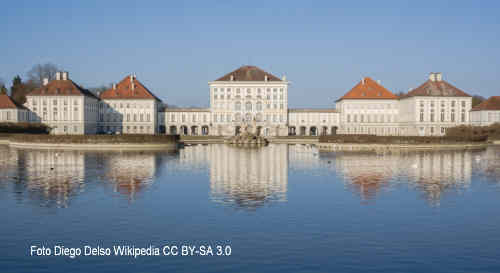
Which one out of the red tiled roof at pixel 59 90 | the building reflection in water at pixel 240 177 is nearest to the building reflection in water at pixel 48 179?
the building reflection in water at pixel 240 177

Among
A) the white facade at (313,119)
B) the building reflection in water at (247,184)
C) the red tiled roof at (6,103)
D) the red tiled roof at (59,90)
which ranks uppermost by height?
the red tiled roof at (59,90)

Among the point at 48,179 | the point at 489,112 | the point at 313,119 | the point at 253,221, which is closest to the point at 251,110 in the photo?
the point at 313,119

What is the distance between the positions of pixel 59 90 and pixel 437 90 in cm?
7091

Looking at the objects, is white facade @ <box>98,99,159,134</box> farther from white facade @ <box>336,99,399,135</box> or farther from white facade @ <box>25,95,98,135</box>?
white facade @ <box>336,99,399,135</box>

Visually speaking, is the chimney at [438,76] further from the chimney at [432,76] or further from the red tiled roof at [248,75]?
the red tiled roof at [248,75]

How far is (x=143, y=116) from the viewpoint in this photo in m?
102

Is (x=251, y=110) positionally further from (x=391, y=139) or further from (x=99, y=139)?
(x=99, y=139)

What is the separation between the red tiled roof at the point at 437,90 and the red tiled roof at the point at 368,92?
6.45m

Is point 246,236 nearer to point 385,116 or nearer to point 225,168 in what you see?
point 225,168

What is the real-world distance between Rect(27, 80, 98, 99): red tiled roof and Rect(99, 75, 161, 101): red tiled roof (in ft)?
26.7

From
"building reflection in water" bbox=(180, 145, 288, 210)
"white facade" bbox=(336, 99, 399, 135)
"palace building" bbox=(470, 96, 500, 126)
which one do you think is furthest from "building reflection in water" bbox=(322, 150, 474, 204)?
"white facade" bbox=(336, 99, 399, 135)

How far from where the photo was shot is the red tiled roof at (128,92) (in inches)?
3988

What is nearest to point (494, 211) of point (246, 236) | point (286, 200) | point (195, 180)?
point (286, 200)

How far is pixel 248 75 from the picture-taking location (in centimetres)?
10500
